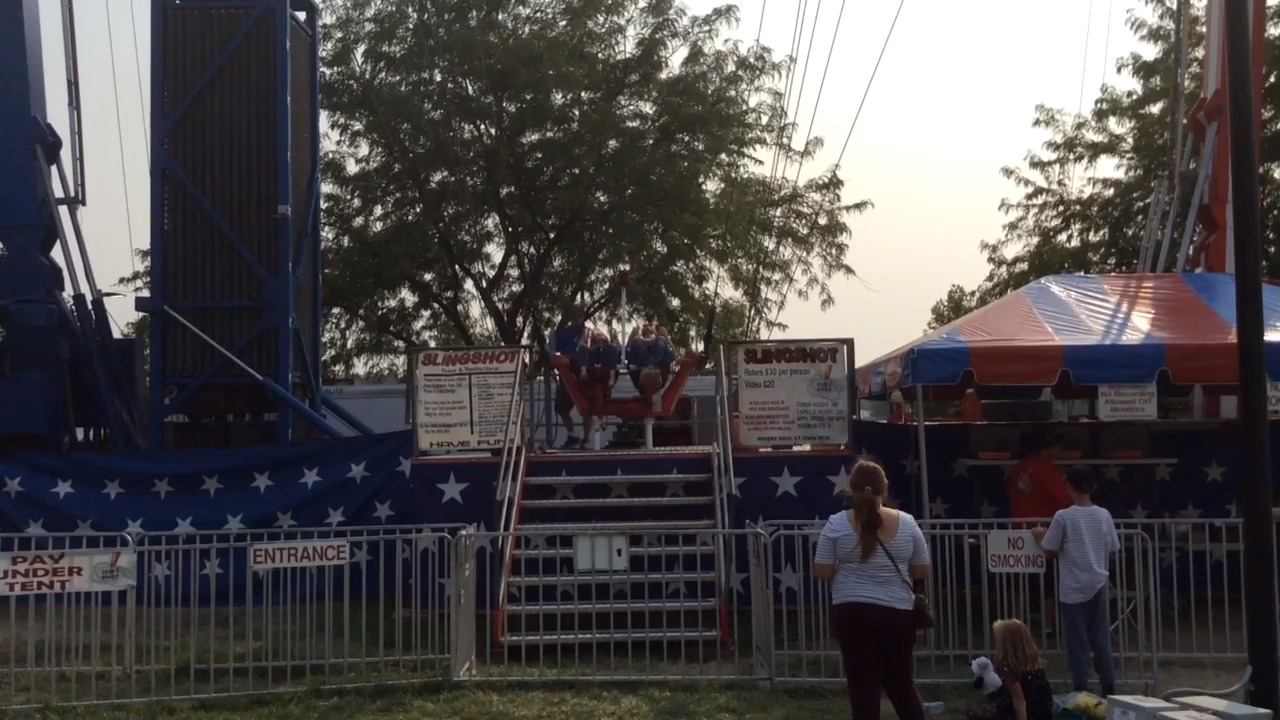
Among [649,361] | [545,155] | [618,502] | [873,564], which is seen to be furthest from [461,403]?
[545,155]

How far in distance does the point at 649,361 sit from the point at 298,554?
18.3 feet

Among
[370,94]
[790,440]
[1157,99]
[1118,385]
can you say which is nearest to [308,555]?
[790,440]

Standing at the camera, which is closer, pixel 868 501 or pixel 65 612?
pixel 868 501

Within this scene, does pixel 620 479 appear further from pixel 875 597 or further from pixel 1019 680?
pixel 875 597

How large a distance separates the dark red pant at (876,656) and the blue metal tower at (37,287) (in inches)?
435

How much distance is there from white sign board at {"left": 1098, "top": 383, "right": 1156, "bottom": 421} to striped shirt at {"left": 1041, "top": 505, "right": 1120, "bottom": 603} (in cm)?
307

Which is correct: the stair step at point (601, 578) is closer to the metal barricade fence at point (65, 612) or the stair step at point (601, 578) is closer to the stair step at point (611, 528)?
the stair step at point (611, 528)

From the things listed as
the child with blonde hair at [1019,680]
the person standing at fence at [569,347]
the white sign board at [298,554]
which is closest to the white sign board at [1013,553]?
the child with blonde hair at [1019,680]

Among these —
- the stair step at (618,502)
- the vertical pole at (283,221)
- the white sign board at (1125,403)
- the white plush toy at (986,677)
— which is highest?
the vertical pole at (283,221)

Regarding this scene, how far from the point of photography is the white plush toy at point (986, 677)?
321 inches

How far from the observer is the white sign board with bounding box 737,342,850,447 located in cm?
1291

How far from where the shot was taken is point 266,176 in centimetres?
1578

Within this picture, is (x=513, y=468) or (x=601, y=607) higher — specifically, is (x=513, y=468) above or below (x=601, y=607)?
above

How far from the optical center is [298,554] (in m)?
9.26
